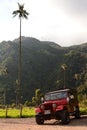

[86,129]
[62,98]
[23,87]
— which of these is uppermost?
[23,87]

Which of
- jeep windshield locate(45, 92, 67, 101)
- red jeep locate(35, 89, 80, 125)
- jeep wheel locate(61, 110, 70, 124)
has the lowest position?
jeep wheel locate(61, 110, 70, 124)

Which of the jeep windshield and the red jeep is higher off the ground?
the jeep windshield

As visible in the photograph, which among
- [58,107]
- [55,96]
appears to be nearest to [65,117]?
[58,107]

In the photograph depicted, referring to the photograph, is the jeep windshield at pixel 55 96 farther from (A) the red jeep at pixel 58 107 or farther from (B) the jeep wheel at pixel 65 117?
(B) the jeep wheel at pixel 65 117

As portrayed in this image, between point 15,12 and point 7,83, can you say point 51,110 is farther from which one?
point 7,83

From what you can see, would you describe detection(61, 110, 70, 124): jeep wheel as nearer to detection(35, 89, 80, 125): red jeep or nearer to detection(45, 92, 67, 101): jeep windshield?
detection(35, 89, 80, 125): red jeep

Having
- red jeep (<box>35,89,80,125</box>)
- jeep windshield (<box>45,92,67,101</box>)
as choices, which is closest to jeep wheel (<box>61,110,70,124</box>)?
red jeep (<box>35,89,80,125</box>)

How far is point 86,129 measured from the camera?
20.3m

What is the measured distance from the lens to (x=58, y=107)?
79.2 ft

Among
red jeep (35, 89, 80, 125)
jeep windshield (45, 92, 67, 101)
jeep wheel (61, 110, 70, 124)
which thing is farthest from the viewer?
jeep windshield (45, 92, 67, 101)

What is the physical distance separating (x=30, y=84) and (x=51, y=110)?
17251 cm

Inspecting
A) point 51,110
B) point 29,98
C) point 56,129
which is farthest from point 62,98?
point 29,98

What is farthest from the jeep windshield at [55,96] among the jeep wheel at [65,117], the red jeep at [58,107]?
the jeep wheel at [65,117]

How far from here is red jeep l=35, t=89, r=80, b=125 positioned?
23.9m
